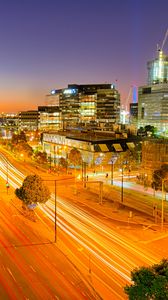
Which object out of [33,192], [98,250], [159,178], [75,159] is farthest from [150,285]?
[75,159]

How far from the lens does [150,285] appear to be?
16.7 meters

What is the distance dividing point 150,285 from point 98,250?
2056 centimetres

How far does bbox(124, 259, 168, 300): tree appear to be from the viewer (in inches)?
637

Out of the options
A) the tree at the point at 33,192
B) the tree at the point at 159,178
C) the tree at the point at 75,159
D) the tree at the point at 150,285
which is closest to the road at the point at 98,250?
the tree at the point at 33,192

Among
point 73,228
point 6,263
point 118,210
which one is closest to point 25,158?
point 118,210

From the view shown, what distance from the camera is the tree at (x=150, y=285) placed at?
53.1 ft

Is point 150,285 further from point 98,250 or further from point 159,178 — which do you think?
point 159,178

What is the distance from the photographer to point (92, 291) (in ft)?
92.7

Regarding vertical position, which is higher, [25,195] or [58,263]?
[25,195]

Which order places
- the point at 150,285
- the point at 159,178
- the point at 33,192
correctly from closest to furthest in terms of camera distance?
the point at 150,285 → the point at 33,192 → the point at 159,178

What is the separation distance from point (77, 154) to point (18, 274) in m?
65.8

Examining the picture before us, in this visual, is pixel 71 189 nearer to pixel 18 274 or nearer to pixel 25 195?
pixel 25 195

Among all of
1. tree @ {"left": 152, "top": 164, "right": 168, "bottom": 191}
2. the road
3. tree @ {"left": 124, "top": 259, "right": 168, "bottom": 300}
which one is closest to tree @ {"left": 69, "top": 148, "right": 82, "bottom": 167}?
tree @ {"left": 152, "top": 164, "right": 168, "bottom": 191}

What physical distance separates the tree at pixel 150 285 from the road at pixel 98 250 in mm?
11161
